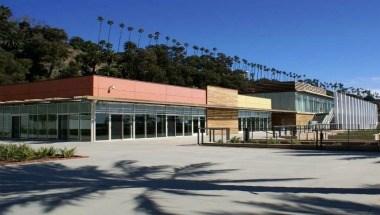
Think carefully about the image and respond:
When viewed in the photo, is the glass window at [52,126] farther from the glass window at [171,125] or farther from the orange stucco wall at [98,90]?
the glass window at [171,125]

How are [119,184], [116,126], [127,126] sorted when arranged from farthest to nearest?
1. [127,126]
2. [116,126]
3. [119,184]

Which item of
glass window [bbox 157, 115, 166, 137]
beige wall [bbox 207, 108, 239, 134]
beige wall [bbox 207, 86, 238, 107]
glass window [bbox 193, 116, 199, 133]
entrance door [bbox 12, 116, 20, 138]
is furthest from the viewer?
beige wall [bbox 207, 86, 238, 107]

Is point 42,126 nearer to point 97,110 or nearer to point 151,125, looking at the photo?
point 97,110

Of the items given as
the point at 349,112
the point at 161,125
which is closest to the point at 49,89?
the point at 161,125

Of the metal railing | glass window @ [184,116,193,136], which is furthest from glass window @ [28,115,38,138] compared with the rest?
glass window @ [184,116,193,136]

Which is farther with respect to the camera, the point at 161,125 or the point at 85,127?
the point at 161,125

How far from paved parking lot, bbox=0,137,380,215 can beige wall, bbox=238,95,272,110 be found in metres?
40.8

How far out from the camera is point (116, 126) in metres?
39.2

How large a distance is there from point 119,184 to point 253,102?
5205cm

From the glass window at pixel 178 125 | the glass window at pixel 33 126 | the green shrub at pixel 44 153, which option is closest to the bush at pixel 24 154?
the green shrub at pixel 44 153

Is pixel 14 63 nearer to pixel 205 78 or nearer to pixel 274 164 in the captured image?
pixel 205 78

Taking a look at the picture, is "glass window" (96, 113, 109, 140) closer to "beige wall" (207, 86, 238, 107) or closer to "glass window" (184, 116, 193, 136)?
"glass window" (184, 116, 193, 136)

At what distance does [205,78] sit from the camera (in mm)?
102188

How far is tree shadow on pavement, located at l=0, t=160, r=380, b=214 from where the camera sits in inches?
424
